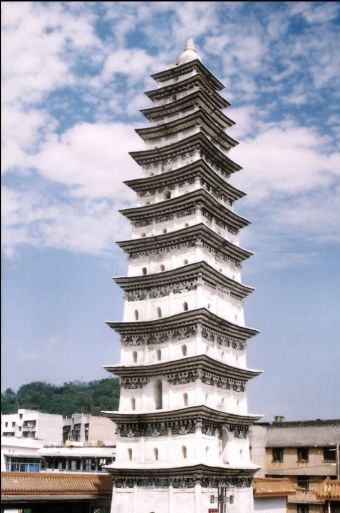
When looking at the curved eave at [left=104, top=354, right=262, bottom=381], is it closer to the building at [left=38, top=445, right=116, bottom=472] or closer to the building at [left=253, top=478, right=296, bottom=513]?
the building at [left=253, top=478, right=296, bottom=513]

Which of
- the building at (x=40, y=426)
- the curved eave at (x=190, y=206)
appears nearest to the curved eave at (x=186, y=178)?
the curved eave at (x=190, y=206)

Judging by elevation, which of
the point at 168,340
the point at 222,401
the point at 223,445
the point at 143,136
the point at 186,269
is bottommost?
the point at 223,445

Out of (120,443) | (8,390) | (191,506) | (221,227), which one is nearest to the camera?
(191,506)

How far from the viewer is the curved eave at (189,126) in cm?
3575

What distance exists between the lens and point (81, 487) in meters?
31.2

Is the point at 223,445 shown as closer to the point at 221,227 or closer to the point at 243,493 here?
the point at 243,493

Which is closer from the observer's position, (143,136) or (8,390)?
(143,136)

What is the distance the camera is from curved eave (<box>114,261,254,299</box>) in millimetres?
31422

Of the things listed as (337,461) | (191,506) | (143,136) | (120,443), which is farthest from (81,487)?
(143,136)

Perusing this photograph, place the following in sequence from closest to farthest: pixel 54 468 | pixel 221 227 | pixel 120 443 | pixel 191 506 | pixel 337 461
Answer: pixel 191 506 < pixel 120 443 < pixel 221 227 < pixel 337 461 < pixel 54 468

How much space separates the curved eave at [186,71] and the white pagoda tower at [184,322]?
6 cm

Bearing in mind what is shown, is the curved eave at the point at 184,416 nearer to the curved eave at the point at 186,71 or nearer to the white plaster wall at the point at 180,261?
the white plaster wall at the point at 180,261

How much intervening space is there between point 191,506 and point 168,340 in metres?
8.17

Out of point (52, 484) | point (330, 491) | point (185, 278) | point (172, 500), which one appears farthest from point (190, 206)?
point (330, 491)
